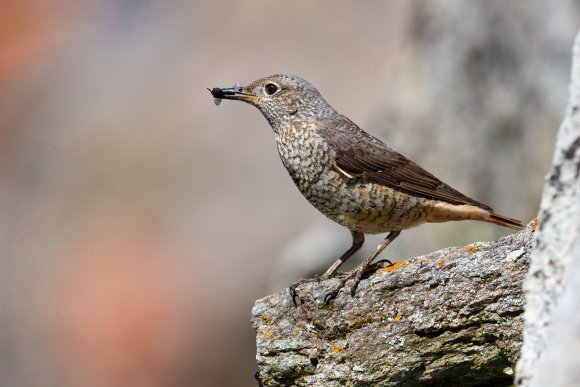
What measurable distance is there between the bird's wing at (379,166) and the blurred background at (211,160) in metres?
4.84

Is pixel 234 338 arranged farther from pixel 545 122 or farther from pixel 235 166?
pixel 545 122

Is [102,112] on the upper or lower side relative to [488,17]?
upper

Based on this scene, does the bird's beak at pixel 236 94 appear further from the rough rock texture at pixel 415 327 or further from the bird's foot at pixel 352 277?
the rough rock texture at pixel 415 327

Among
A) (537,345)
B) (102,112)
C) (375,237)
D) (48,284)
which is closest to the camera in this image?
(537,345)

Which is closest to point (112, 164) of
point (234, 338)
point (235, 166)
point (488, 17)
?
point (235, 166)

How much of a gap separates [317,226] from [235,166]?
3551 millimetres

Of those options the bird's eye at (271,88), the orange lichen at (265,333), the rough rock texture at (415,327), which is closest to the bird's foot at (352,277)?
the rough rock texture at (415,327)

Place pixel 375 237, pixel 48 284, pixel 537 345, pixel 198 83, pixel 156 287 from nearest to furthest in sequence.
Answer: pixel 537 345
pixel 375 237
pixel 156 287
pixel 48 284
pixel 198 83

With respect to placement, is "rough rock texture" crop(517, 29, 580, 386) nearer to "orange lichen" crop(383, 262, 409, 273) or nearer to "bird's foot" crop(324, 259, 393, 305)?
"orange lichen" crop(383, 262, 409, 273)

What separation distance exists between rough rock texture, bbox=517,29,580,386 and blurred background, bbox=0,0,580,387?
9.11 m

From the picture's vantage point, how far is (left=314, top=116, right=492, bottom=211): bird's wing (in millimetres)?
7504

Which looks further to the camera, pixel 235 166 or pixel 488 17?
pixel 235 166

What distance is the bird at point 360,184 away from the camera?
739cm

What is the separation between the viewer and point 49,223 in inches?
762
